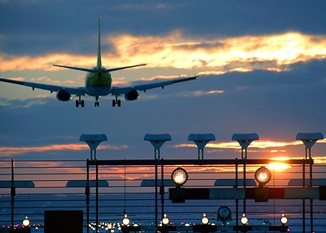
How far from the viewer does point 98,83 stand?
84625 millimetres

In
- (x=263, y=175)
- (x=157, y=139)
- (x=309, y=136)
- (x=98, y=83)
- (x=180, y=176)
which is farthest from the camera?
(x=98, y=83)

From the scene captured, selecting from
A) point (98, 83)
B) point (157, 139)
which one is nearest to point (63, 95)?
point (98, 83)

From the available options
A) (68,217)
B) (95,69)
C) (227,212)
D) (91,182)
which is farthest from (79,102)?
(68,217)

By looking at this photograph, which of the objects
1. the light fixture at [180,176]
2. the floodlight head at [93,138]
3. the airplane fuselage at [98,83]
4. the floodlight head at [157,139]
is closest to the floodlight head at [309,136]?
the floodlight head at [157,139]

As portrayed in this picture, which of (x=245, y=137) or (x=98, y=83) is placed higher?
(x=98, y=83)

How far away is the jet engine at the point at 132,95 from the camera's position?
84750 mm

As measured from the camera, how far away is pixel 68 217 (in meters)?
13.5

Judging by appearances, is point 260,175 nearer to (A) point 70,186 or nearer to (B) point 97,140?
(B) point 97,140

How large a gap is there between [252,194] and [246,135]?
11.5 meters

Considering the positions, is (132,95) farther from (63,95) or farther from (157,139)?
(157,139)

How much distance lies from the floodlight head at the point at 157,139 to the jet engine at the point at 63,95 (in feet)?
192

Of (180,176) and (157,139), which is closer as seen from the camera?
(180,176)

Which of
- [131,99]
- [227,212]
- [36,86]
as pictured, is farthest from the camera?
[36,86]

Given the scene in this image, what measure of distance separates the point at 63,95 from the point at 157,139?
59.1 m
